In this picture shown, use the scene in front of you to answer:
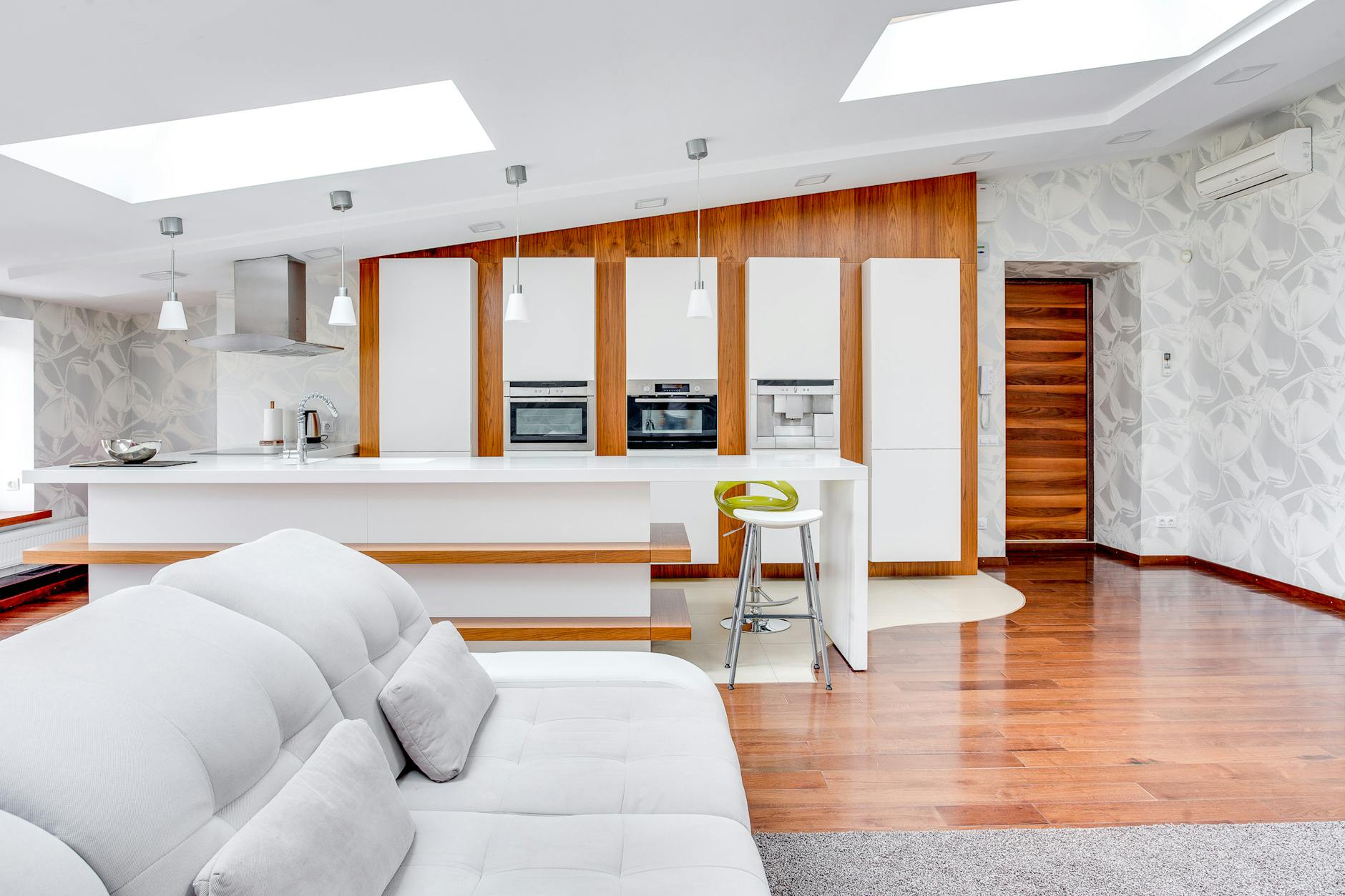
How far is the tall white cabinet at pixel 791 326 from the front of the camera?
5.28m

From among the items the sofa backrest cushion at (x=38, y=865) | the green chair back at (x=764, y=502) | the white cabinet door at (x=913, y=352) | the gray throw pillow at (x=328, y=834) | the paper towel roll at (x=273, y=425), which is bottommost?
the gray throw pillow at (x=328, y=834)

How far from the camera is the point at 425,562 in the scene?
3312mm

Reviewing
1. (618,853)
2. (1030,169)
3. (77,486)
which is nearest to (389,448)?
(77,486)

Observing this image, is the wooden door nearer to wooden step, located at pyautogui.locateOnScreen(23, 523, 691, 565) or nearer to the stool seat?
the stool seat

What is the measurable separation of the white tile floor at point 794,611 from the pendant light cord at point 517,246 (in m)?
2.02

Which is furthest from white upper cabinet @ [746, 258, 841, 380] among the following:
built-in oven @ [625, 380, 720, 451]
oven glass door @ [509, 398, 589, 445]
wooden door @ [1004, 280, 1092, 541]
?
wooden door @ [1004, 280, 1092, 541]

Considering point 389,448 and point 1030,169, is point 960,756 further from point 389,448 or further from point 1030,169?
point 1030,169

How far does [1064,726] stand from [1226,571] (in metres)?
3.55

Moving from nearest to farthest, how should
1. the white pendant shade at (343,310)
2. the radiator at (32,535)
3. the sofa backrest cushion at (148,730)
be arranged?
the sofa backrest cushion at (148,730) → the white pendant shade at (343,310) → the radiator at (32,535)

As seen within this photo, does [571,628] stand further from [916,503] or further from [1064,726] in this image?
[916,503]

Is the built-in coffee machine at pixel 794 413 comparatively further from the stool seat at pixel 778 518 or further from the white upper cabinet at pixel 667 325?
the stool seat at pixel 778 518

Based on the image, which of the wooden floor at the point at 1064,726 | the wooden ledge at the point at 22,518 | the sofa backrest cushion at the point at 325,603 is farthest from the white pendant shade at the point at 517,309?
the wooden ledge at the point at 22,518

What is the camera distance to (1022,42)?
12.6ft

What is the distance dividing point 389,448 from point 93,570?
213cm
